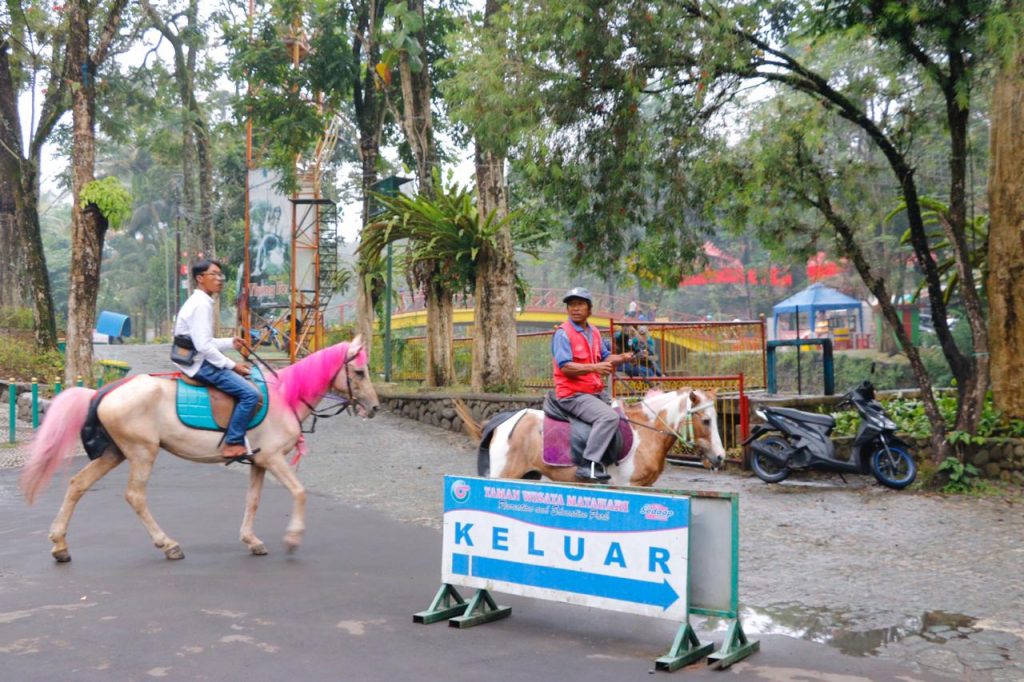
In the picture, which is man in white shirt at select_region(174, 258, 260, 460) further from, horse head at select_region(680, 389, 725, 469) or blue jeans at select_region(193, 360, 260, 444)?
horse head at select_region(680, 389, 725, 469)

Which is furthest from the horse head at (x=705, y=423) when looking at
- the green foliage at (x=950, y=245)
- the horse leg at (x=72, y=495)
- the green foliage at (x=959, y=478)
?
the green foliage at (x=950, y=245)

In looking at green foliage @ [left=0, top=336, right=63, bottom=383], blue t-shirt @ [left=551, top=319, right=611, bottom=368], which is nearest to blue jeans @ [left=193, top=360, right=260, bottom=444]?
blue t-shirt @ [left=551, top=319, right=611, bottom=368]

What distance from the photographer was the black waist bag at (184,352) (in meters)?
8.42

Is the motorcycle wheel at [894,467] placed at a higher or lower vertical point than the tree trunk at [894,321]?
lower

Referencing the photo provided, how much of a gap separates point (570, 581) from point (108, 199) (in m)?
16.6

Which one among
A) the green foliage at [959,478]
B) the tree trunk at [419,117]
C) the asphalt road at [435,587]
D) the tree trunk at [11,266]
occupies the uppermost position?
the tree trunk at [419,117]

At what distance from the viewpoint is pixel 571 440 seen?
322 inches

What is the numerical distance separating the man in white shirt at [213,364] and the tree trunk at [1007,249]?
30.7ft

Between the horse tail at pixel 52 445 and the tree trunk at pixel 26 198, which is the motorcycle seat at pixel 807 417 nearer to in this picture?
the horse tail at pixel 52 445

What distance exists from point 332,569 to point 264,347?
1318 inches

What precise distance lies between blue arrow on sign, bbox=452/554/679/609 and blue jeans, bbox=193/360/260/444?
2.83 meters

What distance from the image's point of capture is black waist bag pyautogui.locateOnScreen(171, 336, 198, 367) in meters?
8.42

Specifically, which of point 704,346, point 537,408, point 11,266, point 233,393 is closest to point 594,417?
point 233,393

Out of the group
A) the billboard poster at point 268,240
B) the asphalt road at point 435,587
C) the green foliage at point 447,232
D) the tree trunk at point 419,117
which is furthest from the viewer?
the billboard poster at point 268,240
